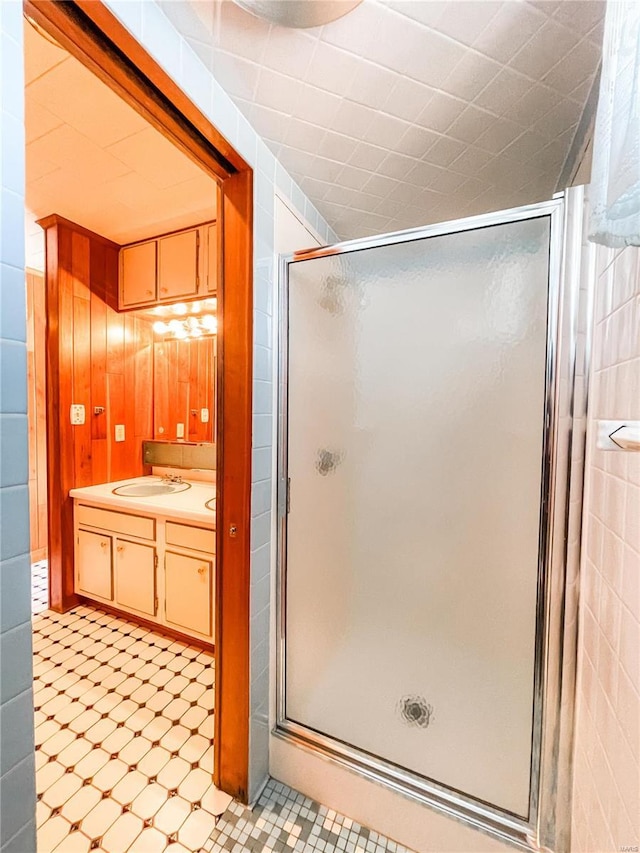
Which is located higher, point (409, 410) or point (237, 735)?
point (409, 410)

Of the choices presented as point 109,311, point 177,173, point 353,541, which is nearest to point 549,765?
point 353,541

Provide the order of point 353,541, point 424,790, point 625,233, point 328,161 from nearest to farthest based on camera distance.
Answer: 1. point 625,233
2. point 424,790
3. point 353,541
4. point 328,161

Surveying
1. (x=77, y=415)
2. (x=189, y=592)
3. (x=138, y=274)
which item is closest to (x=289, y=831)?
(x=189, y=592)

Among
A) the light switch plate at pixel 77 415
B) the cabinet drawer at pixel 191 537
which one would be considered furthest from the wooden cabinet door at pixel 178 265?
the cabinet drawer at pixel 191 537

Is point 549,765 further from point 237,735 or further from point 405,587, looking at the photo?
point 237,735

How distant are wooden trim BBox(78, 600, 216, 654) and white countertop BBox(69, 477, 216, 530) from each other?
26.7 inches

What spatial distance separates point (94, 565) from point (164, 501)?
709mm

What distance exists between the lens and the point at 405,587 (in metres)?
1.07

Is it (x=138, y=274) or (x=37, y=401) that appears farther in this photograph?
(x=37, y=401)

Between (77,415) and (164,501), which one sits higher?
(77,415)

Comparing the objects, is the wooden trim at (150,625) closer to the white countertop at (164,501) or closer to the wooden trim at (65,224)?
the white countertop at (164,501)

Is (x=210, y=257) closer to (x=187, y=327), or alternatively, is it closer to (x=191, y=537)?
(x=187, y=327)

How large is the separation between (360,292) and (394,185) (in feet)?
2.11

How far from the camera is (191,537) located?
70.8 inches
